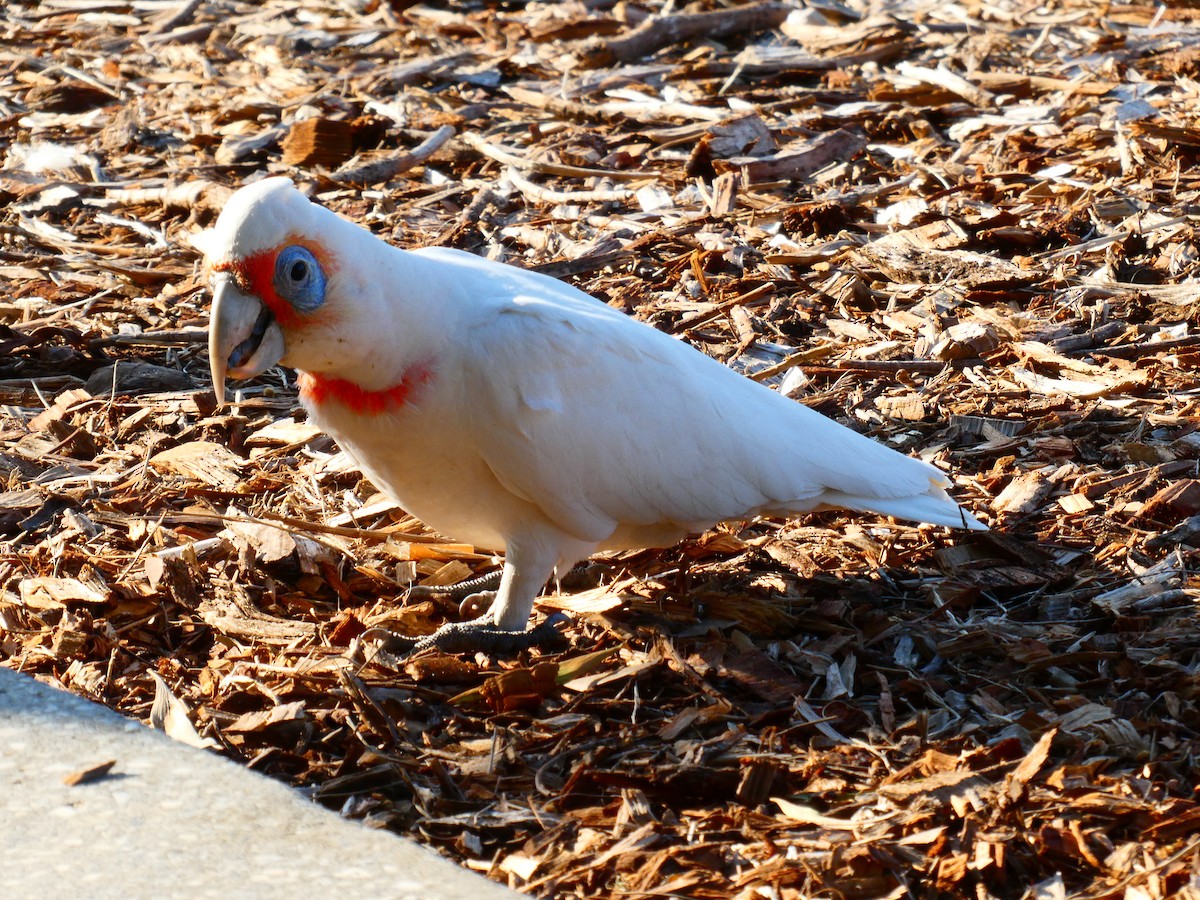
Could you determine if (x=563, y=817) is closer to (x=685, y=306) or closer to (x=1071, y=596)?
(x=1071, y=596)

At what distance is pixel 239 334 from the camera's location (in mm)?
2816

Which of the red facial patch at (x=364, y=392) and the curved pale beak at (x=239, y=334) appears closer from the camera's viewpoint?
the curved pale beak at (x=239, y=334)

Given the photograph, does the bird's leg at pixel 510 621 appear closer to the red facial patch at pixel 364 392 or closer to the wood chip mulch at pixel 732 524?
the wood chip mulch at pixel 732 524

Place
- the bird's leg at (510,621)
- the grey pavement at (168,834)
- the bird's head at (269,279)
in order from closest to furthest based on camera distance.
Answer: the grey pavement at (168,834) < the bird's head at (269,279) < the bird's leg at (510,621)

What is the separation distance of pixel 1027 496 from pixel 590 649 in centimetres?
137

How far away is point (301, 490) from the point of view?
4.04 meters

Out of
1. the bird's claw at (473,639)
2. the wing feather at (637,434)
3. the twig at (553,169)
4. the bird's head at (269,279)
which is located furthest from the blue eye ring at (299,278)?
the twig at (553,169)

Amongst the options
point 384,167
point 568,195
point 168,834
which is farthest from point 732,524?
point 384,167

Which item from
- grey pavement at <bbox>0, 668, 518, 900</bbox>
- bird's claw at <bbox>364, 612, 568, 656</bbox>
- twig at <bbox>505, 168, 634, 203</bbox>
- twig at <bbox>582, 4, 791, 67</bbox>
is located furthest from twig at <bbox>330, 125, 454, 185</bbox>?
grey pavement at <bbox>0, 668, 518, 900</bbox>

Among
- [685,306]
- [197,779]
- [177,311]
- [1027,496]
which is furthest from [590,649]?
[177,311]

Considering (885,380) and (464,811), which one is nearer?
(464,811)

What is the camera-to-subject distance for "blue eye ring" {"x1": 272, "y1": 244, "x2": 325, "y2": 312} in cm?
275

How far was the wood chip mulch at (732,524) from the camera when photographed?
8.61 ft

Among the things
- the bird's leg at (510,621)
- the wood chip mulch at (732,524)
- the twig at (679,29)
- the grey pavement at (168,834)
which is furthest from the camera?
the twig at (679,29)
